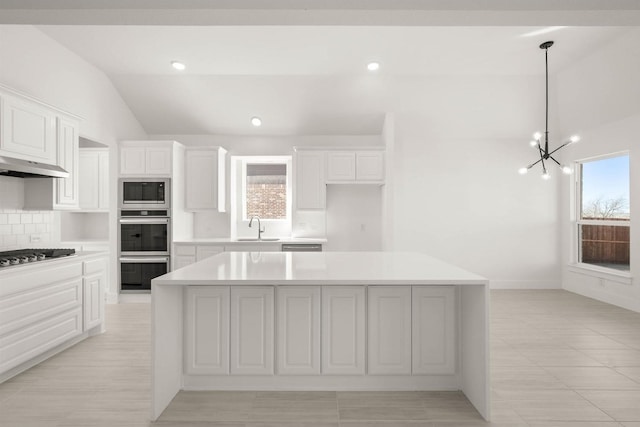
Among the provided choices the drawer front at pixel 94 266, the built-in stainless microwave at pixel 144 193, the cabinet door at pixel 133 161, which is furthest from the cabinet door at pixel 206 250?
the drawer front at pixel 94 266

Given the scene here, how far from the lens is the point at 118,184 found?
5570mm

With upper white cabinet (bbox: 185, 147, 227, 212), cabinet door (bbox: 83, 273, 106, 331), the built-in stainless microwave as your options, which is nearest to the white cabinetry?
cabinet door (bbox: 83, 273, 106, 331)

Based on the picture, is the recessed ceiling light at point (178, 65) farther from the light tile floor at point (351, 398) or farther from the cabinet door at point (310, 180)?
the light tile floor at point (351, 398)

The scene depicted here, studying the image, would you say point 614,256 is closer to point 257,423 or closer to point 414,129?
point 414,129

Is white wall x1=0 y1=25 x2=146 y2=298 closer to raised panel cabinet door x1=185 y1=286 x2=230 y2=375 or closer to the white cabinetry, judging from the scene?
the white cabinetry

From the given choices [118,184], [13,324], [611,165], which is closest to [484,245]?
[611,165]

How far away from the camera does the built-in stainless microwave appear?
5574 millimetres

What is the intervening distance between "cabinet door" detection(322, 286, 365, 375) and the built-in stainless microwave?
12.1ft

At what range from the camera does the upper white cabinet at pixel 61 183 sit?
12.5 feet

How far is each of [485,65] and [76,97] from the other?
201 inches

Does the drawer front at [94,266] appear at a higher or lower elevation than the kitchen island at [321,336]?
higher

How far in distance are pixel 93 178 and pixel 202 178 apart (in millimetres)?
1480

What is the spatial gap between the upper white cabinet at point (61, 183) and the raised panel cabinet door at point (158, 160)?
148 centimetres

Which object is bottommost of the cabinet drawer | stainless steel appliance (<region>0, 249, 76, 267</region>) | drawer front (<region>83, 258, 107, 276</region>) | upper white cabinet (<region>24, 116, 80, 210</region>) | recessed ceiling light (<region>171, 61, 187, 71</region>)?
the cabinet drawer
